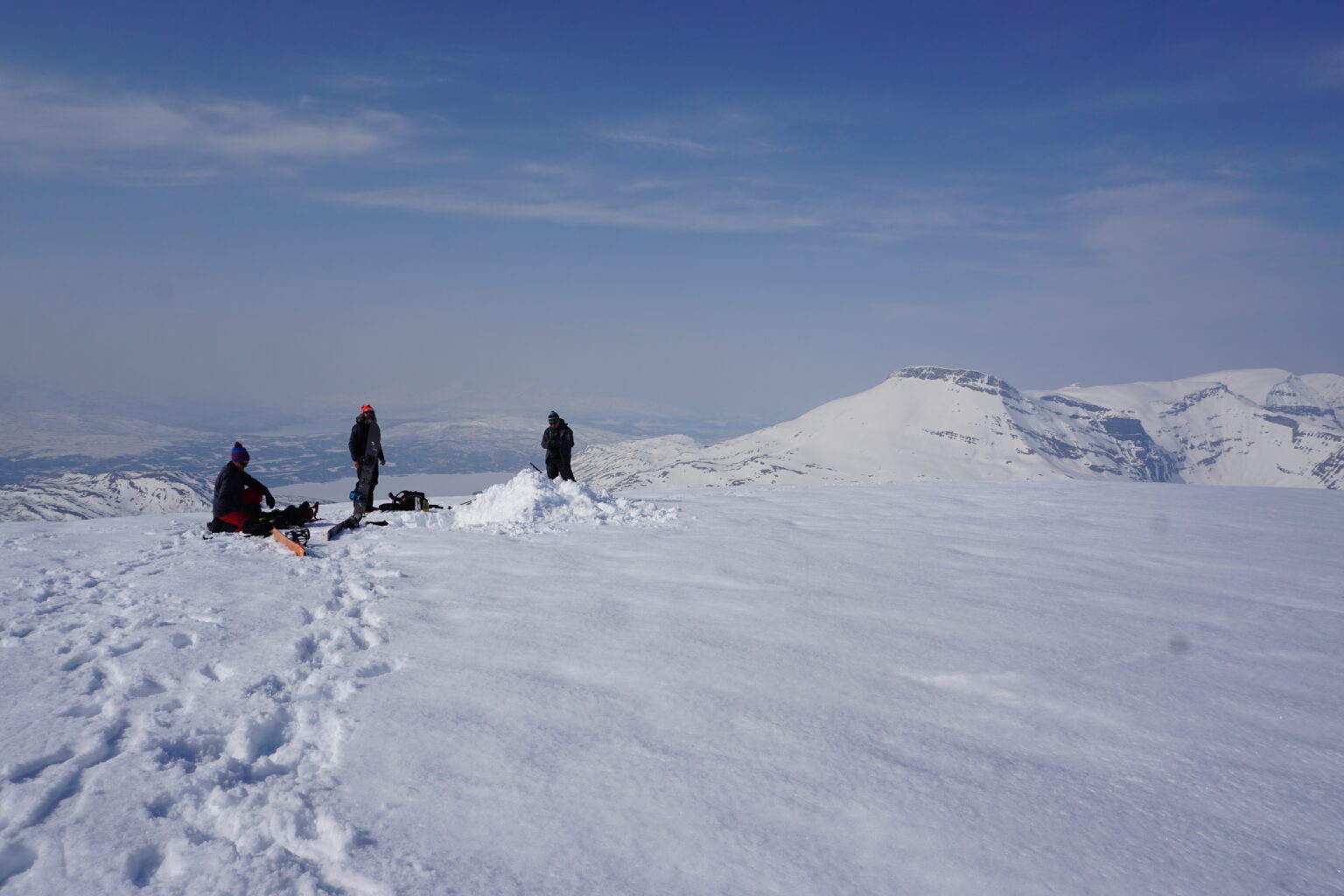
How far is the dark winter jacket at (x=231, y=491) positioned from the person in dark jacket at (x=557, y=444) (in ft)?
21.1

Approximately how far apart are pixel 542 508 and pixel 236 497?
538 cm

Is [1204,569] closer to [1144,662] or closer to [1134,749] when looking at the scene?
[1144,662]

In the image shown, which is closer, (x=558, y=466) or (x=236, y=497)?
(x=236, y=497)

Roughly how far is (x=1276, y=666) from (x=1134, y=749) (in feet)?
10.2

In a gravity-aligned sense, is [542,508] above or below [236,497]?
below

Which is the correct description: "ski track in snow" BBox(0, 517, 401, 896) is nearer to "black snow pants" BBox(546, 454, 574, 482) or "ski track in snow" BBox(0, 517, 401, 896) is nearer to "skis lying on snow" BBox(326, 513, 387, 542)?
"skis lying on snow" BBox(326, 513, 387, 542)

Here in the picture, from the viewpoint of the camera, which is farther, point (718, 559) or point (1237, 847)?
point (718, 559)

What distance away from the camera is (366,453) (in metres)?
14.3

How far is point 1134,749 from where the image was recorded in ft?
15.2

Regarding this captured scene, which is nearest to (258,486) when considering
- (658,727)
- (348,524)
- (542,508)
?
(348,524)

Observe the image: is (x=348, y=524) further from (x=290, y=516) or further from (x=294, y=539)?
(x=294, y=539)

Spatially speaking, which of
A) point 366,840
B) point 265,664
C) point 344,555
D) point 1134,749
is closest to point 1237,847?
point 1134,749

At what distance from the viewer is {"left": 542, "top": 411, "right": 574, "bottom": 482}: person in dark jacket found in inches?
656

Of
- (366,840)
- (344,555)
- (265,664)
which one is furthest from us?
(344,555)
